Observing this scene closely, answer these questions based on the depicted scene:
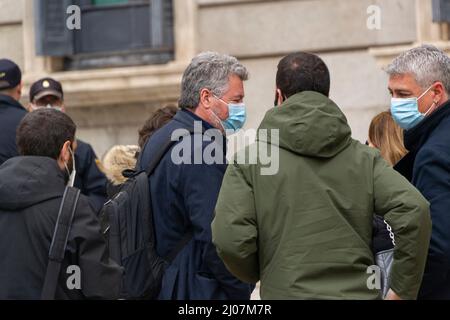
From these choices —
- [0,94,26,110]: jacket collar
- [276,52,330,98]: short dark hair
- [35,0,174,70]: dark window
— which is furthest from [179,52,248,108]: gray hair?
[35,0,174,70]: dark window

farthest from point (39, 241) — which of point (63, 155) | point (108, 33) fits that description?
point (108, 33)

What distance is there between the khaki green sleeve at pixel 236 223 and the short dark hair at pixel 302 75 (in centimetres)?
43

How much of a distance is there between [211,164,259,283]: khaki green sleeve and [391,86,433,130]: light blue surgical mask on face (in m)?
1.12

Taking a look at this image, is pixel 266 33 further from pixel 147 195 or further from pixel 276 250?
pixel 276 250

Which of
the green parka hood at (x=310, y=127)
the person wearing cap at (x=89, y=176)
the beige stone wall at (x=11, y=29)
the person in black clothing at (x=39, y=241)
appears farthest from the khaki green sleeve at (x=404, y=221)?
the beige stone wall at (x=11, y=29)

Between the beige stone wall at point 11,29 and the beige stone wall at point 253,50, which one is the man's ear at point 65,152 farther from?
the beige stone wall at point 11,29

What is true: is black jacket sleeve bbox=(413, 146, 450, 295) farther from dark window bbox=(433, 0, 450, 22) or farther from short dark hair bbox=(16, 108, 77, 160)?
dark window bbox=(433, 0, 450, 22)

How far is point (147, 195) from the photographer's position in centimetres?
624

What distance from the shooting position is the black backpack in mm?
6180

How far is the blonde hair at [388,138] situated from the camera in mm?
6723

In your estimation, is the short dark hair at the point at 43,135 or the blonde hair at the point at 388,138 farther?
the blonde hair at the point at 388,138

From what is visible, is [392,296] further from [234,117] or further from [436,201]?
[234,117]

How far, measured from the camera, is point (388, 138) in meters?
6.80

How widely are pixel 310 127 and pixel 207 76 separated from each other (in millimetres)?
1289
